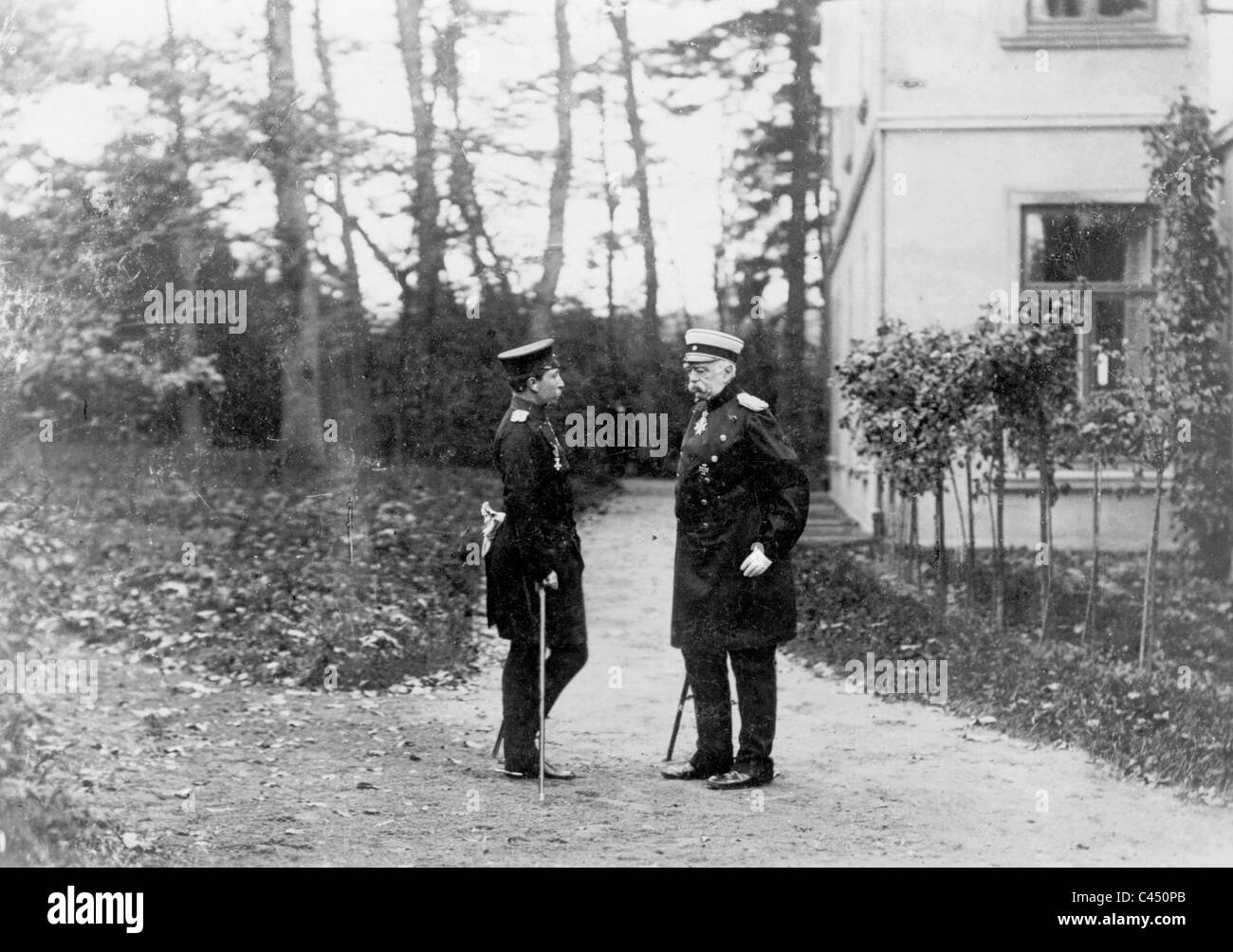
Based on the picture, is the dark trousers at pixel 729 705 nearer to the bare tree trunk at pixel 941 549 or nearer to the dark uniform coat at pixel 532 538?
the dark uniform coat at pixel 532 538

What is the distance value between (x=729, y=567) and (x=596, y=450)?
1217mm

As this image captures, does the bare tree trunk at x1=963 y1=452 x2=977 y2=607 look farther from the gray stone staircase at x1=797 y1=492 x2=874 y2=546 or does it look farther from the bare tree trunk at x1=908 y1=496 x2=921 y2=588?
the gray stone staircase at x1=797 y1=492 x2=874 y2=546

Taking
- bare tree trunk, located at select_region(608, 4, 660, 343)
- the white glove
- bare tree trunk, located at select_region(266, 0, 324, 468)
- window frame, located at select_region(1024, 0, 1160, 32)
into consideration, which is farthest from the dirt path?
window frame, located at select_region(1024, 0, 1160, 32)

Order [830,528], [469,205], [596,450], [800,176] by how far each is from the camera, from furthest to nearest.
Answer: [830,528], [800,176], [469,205], [596,450]

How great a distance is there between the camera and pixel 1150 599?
637cm

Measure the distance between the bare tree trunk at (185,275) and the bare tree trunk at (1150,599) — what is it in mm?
4873

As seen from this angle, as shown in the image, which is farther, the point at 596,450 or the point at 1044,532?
the point at 1044,532

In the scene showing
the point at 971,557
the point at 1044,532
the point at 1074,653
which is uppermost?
the point at 1044,532

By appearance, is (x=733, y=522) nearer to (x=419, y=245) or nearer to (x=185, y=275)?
(x=419, y=245)

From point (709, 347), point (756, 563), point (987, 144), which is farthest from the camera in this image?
point (987, 144)

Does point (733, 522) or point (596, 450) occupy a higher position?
point (596, 450)

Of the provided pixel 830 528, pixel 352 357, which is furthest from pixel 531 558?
pixel 830 528

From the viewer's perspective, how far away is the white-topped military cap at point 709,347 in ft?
A: 16.1
